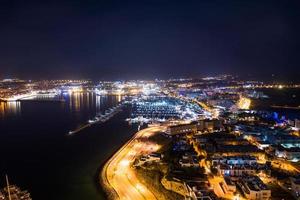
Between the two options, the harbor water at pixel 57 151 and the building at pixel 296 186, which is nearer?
the building at pixel 296 186

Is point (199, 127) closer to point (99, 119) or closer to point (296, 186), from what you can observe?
point (99, 119)

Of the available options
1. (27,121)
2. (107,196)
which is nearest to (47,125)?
(27,121)

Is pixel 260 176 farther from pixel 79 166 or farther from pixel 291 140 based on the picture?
pixel 79 166

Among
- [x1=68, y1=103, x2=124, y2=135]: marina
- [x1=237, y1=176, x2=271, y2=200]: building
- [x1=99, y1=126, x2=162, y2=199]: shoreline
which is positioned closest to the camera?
[x1=237, y1=176, x2=271, y2=200]: building

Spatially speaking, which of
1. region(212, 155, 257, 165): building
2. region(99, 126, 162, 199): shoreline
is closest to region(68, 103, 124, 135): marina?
region(99, 126, 162, 199): shoreline

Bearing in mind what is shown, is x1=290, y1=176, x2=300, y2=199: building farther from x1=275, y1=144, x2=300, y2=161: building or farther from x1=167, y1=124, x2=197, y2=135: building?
x1=167, y1=124, x2=197, y2=135: building

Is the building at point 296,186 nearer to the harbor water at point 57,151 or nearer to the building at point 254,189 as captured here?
the building at point 254,189

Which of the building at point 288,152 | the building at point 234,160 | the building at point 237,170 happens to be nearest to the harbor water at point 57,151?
the building at point 237,170

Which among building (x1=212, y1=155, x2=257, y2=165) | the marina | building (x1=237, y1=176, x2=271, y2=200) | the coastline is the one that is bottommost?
the coastline
